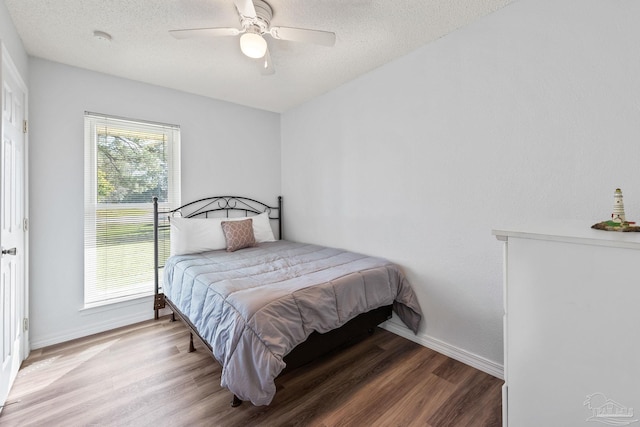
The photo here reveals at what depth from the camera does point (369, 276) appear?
2.20 m

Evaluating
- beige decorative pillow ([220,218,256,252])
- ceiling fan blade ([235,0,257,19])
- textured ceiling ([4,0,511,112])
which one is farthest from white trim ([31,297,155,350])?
ceiling fan blade ([235,0,257,19])

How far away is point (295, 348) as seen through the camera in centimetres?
176

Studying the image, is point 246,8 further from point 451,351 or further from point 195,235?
point 451,351

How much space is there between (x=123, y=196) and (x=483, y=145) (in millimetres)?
3261

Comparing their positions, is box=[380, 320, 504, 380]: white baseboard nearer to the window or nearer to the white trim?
the white trim

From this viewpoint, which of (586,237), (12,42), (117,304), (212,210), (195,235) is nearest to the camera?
(586,237)

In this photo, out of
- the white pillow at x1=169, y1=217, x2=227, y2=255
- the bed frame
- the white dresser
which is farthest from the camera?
the white pillow at x1=169, y1=217, x2=227, y2=255

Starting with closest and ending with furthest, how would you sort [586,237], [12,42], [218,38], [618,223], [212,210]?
[586,237] < [618,223] < [12,42] < [218,38] < [212,210]

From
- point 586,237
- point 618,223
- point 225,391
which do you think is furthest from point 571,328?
point 225,391

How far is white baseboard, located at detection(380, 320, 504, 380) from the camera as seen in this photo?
1968 mm

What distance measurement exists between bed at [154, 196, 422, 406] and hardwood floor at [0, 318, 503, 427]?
0.68 feet

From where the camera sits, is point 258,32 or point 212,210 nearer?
point 258,32

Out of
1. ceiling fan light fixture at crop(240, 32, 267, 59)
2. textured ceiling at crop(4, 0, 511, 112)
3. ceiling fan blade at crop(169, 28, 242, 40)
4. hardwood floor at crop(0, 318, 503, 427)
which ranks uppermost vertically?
textured ceiling at crop(4, 0, 511, 112)

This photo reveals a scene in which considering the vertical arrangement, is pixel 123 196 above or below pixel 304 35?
below
